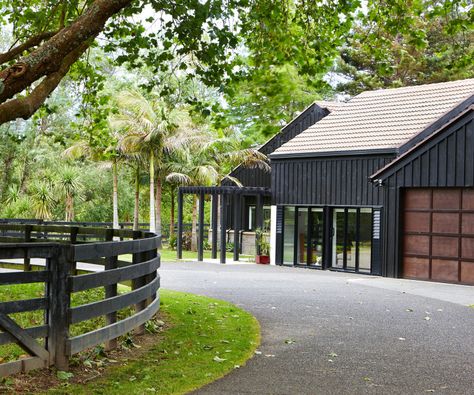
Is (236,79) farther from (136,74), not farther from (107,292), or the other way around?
(136,74)

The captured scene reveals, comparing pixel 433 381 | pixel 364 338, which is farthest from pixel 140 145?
pixel 433 381

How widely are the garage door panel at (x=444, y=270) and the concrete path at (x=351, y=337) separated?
6.01 feet

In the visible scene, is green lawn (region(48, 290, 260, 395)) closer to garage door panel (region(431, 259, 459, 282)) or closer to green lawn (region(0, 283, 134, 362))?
green lawn (region(0, 283, 134, 362))

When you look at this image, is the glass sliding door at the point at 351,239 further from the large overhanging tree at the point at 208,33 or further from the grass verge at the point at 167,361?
the grass verge at the point at 167,361

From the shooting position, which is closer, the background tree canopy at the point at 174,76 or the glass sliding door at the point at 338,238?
the background tree canopy at the point at 174,76

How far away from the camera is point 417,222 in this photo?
22625mm

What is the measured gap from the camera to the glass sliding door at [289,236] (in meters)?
27.8

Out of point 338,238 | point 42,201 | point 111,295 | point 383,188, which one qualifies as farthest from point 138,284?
point 42,201

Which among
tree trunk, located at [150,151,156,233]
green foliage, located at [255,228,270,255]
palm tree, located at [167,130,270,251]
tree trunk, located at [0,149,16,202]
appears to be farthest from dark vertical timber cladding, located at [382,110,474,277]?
tree trunk, located at [0,149,16,202]

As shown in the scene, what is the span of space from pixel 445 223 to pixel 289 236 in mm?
7468

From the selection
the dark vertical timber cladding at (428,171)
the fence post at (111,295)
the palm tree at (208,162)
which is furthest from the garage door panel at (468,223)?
the palm tree at (208,162)

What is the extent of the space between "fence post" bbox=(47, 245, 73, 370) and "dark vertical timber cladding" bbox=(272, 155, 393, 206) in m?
18.0

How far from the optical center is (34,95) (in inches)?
357

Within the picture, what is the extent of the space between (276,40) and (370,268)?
12.1m
